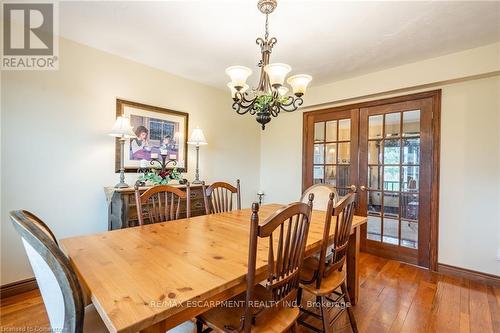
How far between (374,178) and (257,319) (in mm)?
2730

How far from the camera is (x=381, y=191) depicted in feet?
10.3

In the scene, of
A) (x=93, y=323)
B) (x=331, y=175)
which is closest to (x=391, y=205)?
(x=331, y=175)

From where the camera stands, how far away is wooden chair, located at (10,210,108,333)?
0.73 metres

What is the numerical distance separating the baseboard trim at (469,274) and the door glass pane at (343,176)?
138 centimetres

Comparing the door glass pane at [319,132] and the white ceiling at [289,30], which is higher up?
the white ceiling at [289,30]

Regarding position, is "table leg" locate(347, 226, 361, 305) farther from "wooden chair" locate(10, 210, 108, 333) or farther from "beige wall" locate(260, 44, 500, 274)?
"wooden chair" locate(10, 210, 108, 333)

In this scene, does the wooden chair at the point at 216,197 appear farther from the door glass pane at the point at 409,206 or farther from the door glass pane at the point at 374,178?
the door glass pane at the point at 409,206

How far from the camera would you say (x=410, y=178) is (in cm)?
293

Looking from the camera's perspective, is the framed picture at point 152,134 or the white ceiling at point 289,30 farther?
the framed picture at point 152,134

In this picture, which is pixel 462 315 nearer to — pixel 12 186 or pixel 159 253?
pixel 159 253

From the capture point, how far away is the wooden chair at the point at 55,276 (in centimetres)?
73

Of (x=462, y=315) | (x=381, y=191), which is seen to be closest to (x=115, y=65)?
(x=381, y=191)

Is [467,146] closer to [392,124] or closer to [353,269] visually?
[392,124]

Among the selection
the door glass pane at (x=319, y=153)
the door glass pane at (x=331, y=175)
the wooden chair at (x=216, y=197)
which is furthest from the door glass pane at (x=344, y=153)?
the wooden chair at (x=216, y=197)
